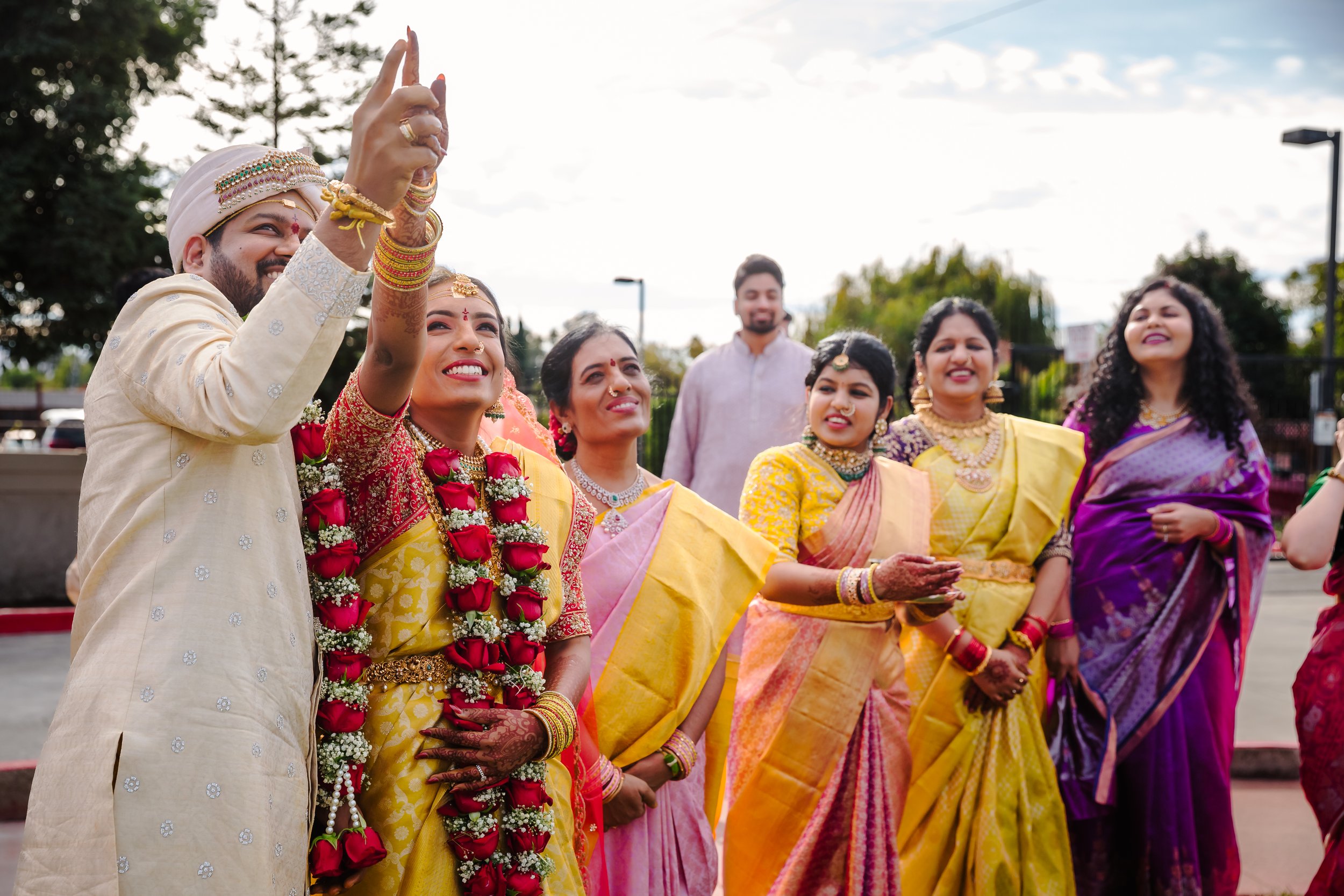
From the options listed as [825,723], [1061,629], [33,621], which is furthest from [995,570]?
[33,621]

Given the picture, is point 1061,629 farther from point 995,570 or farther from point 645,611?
point 645,611

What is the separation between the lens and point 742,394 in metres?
5.04

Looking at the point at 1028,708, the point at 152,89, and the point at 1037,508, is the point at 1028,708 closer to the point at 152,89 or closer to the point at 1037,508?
the point at 1037,508

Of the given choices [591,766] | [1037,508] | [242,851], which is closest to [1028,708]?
[1037,508]

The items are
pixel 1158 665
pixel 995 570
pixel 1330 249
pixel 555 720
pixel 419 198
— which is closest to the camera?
pixel 419 198

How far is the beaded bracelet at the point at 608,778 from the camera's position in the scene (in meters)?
2.49

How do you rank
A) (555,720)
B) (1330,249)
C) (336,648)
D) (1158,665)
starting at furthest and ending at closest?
(1330,249) → (1158,665) → (555,720) → (336,648)

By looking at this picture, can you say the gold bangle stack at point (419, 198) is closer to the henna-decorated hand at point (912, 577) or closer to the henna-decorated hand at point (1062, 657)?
the henna-decorated hand at point (912, 577)

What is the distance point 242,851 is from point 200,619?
34 cm

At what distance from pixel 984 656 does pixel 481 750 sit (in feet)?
6.12

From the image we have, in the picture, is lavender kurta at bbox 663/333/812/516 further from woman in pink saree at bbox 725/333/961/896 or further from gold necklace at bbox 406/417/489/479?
gold necklace at bbox 406/417/489/479

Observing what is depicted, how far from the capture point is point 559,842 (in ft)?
7.13

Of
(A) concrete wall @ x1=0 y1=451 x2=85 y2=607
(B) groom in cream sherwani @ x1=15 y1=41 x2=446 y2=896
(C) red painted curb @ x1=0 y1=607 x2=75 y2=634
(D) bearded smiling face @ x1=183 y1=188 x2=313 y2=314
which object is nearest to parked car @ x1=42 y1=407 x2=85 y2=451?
(A) concrete wall @ x1=0 y1=451 x2=85 y2=607

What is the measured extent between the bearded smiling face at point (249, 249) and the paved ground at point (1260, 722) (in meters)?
3.10
